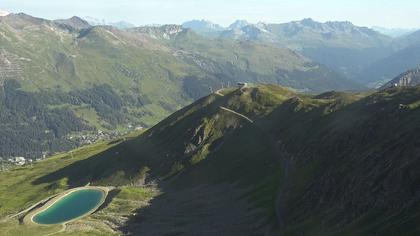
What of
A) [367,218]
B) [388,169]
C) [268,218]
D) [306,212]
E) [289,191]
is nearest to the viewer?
[367,218]

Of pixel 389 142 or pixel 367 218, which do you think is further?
pixel 389 142

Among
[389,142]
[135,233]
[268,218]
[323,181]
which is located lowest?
[135,233]

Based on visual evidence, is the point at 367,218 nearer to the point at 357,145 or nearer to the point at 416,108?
the point at 357,145

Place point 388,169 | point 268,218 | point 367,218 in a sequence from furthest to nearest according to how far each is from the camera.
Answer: point 268,218 < point 388,169 < point 367,218

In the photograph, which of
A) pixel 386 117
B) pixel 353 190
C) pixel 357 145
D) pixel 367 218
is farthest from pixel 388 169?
pixel 386 117

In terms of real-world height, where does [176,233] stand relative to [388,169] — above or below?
below

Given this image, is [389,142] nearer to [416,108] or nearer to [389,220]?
[416,108]

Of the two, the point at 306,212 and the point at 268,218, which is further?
the point at 268,218

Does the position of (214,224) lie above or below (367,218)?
below

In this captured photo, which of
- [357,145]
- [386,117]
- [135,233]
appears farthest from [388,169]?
[135,233]
